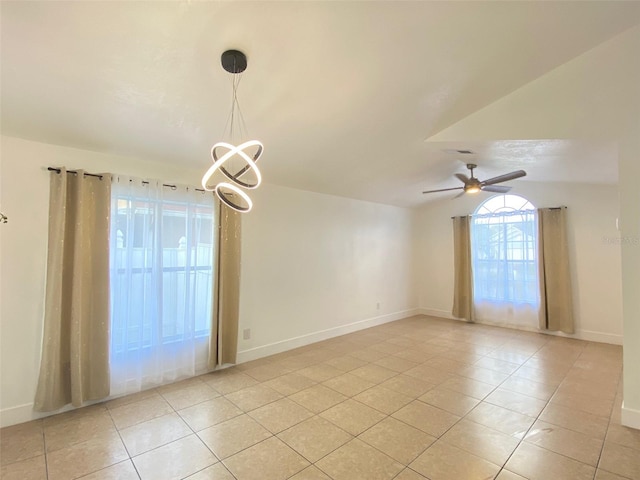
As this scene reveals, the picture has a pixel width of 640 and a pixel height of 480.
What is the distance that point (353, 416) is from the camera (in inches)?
100

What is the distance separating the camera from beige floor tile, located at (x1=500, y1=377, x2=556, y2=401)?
115 inches

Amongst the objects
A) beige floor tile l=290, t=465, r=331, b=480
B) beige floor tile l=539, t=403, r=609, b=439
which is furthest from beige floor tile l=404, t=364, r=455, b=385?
beige floor tile l=290, t=465, r=331, b=480

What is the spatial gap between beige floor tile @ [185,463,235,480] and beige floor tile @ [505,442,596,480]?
71.9 inches

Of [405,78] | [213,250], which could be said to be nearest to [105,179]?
[213,250]

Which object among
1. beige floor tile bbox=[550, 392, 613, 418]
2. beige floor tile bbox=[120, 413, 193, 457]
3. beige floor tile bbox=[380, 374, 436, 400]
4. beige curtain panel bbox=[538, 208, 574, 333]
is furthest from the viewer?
beige curtain panel bbox=[538, 208, 574, 333]

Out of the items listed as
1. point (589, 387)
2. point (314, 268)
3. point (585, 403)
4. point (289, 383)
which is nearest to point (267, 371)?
point (289, 383)

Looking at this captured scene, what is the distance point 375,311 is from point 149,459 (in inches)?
173

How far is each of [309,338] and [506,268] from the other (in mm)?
3900

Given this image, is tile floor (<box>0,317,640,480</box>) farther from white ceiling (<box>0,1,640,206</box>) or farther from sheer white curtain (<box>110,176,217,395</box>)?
white ceiling (<box>0,1,640,206</box>)

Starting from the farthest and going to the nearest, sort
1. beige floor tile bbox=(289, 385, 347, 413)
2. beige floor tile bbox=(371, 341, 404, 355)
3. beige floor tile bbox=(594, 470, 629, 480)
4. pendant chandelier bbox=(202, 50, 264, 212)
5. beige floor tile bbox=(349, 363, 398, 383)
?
beige floor tile bbox=(371, 341, 404, 355) → beige floor tile bbox=(349, 363, 398, 383) → beige floor tile bbox=(289, 385, 347, 413) → beige floor tile bbox=(594, 470, 629, 480) → pendant chandelier bbox=(202, 50, 264, 212)

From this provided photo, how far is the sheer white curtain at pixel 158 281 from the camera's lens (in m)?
2.87

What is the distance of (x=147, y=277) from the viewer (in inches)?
119

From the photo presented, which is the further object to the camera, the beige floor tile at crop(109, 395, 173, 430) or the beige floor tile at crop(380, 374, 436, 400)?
the beige floor tile at crop(380, 374, 436, 400)

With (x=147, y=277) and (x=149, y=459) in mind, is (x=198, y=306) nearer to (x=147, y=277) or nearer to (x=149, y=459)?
(x=147, y=277)
